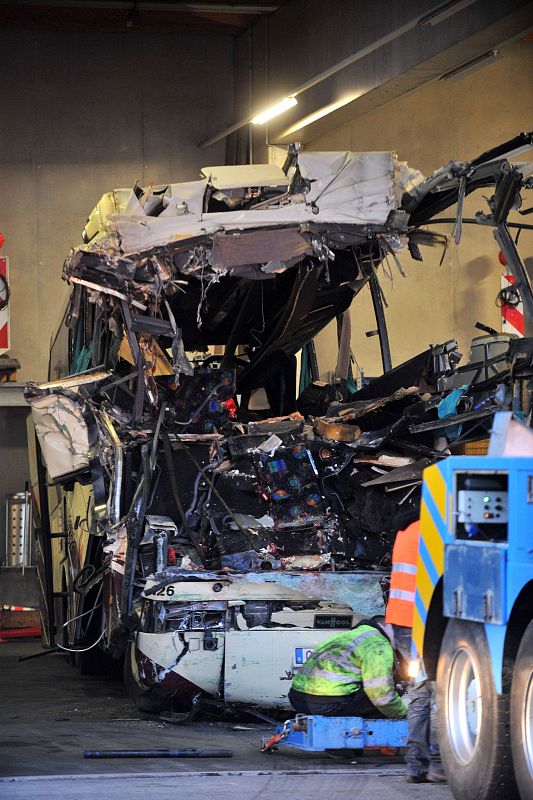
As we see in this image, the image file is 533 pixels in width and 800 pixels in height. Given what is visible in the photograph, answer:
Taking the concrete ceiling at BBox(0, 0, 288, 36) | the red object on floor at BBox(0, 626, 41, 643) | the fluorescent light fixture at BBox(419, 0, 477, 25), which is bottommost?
the red object on floor at BBox(0, 626, 41, 643)

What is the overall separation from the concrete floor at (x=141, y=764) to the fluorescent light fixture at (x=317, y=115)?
6061 mm

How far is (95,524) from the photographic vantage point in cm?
855

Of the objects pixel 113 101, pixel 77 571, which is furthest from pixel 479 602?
pixel 113 101

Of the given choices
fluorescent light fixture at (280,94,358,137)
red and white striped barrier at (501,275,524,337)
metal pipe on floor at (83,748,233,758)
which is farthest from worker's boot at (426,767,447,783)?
red and white striped barrier at (501,275,524,337)

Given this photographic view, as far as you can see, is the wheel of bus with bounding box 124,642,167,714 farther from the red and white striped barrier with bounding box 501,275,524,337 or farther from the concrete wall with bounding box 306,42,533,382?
the red and white striped barrier with bounding box 501,275,524,337

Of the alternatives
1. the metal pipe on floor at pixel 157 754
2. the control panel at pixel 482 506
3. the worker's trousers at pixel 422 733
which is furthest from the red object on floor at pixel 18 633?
the control panel at pixel 482 506

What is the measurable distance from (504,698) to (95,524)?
4880 millimetres

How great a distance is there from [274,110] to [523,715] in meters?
9.71

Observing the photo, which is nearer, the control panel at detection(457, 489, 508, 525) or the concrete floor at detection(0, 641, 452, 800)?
the control panel at detection(457, 489, 508, 525)

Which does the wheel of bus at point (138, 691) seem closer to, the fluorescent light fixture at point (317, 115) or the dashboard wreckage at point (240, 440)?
the dashboard wreckage at point (240, 440)

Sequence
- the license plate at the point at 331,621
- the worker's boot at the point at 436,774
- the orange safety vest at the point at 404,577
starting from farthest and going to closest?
the license plate at the point at 331,621 < the orange safety vest at the point at 404,577 < the worker's boot at the point at 436,774

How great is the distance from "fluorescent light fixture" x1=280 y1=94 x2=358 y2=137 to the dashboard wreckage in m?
3.60

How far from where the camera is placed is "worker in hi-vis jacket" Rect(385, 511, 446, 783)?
512 centimetres

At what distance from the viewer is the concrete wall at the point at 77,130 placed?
14.7 m
